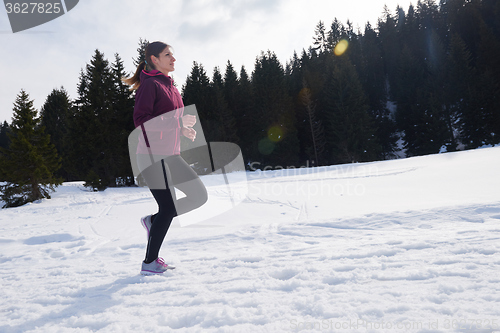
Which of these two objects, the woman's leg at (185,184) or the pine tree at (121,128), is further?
the pine tree at (121,128)

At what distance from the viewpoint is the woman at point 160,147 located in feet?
7.20

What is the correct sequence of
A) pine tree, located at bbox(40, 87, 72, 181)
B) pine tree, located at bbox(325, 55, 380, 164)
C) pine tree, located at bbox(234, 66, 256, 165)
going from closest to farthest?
1. pine tree, located at bbox(325, 55, 380, 164)
2. pine tree, located at bbox(234, 66, 256, 165)
3. pine tree, located at bbox(40, 87, 72, 181)

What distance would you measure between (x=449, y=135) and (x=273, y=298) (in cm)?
3373

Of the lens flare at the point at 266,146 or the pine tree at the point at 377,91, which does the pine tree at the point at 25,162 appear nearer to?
the lens flare at the point at 266,146

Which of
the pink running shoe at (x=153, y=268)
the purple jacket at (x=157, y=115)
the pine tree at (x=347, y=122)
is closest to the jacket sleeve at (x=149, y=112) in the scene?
the purple jacket at (x=157, y=115)

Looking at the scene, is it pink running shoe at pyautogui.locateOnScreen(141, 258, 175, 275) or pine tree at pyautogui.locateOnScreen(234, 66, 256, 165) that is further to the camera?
pine tree at pyautogui.locateOnScreen(234, 66, 256, 165)

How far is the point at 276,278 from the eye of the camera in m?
2.02

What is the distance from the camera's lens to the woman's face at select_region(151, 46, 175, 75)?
7.77ft

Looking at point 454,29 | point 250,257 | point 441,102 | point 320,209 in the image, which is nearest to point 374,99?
point 441,102

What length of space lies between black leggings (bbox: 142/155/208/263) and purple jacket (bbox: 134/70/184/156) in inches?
4.9

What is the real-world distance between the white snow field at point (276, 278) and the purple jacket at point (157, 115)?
1.08m

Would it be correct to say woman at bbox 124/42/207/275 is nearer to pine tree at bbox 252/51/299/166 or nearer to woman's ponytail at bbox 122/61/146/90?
woman's ponytail at bbox 122/61/146/90

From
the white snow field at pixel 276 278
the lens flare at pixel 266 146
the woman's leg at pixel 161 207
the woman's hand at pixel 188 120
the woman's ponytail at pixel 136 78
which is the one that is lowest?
the white snow field at pixel 276 278

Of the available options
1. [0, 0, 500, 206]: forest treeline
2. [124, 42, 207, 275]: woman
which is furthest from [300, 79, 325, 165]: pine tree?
[124, 42, 207, 275]: woman
